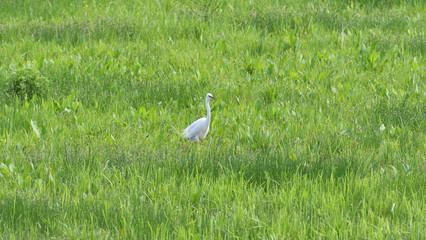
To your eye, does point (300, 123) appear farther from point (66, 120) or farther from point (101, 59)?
point (101, 59)

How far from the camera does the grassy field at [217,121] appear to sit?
3850 millimetres

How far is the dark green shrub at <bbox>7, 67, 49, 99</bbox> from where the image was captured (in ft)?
20.6

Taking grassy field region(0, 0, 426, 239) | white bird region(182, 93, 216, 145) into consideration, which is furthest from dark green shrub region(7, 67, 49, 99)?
white bird region(182, 93, 216, 145)

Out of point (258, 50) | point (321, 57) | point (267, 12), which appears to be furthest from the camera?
point (267, 12)

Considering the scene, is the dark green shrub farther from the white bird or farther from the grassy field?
the white bird

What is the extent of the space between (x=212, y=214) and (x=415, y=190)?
1.51 m

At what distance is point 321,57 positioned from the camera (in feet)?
24.4

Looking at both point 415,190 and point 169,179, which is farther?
point 169,179

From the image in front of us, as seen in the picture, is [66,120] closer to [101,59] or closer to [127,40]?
[101,59]

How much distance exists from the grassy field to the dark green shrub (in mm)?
85

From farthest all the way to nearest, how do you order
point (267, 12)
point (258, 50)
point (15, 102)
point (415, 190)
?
point (267, 12) → point (258, 50) → point (15, 102) → point (415, 190)

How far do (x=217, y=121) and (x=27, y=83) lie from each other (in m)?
2.24

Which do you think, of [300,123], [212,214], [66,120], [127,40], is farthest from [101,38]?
[212,214]

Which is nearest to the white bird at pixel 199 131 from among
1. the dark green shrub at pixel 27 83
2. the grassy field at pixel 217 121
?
the grassy field at pixel 217 121
